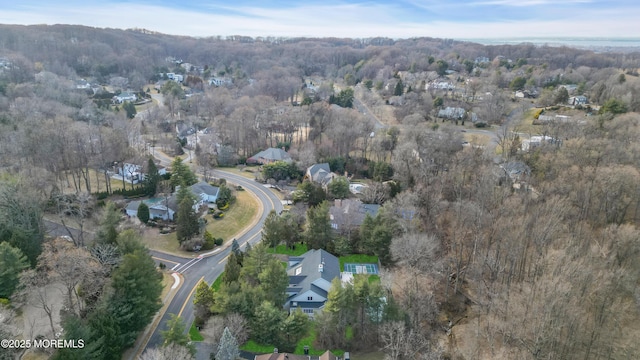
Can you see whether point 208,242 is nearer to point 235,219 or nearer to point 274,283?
point 235,219

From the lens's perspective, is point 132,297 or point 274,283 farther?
point 274,283

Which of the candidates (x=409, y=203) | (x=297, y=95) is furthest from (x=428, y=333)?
(x=297, y=95)

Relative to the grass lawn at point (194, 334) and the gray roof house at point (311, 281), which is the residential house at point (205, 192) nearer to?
the gray roof house at point (311, 281)

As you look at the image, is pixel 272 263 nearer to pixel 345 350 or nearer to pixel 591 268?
pixel 345 350

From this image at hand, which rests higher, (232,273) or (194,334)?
(232,273)

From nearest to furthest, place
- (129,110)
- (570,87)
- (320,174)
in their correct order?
(320,174), (129,110), (570,87)

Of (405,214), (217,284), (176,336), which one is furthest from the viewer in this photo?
(405,214)

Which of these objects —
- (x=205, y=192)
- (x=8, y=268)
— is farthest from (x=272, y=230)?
(x=8, y=268)
